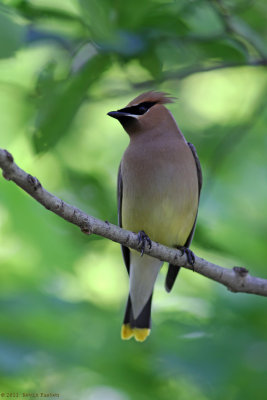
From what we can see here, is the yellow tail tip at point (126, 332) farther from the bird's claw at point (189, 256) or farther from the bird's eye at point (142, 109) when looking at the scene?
the bird's eye at point (142, 109)

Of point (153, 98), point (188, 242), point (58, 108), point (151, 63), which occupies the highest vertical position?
point (153, 98)

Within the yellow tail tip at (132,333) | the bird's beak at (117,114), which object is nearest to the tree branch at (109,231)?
the yellow tail tip at (132,333)

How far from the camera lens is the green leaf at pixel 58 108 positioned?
10.4 ft

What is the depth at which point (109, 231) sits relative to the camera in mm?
3518

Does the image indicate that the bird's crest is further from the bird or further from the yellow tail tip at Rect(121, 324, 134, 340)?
the yellow tail tip at Rect(121, 324, 134, 340)

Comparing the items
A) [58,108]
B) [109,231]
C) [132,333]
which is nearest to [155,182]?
[109,231]

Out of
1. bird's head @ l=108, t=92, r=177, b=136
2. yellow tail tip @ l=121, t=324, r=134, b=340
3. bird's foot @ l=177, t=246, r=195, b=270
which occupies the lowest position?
yellow tail tip @ l=121, t=324, r=134, b=340

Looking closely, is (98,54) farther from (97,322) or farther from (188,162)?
(97,322)

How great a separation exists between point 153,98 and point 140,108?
6.3 inches

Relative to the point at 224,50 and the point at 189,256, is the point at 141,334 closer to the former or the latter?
the point at 189,256

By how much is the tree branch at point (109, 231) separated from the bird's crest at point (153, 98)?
1.37 meters

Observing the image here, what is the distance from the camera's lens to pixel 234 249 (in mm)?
4695

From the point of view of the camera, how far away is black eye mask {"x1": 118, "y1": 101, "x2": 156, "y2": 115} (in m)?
4.83

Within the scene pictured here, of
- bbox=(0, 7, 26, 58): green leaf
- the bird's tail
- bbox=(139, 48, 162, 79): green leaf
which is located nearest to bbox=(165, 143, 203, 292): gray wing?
the bird's tail
